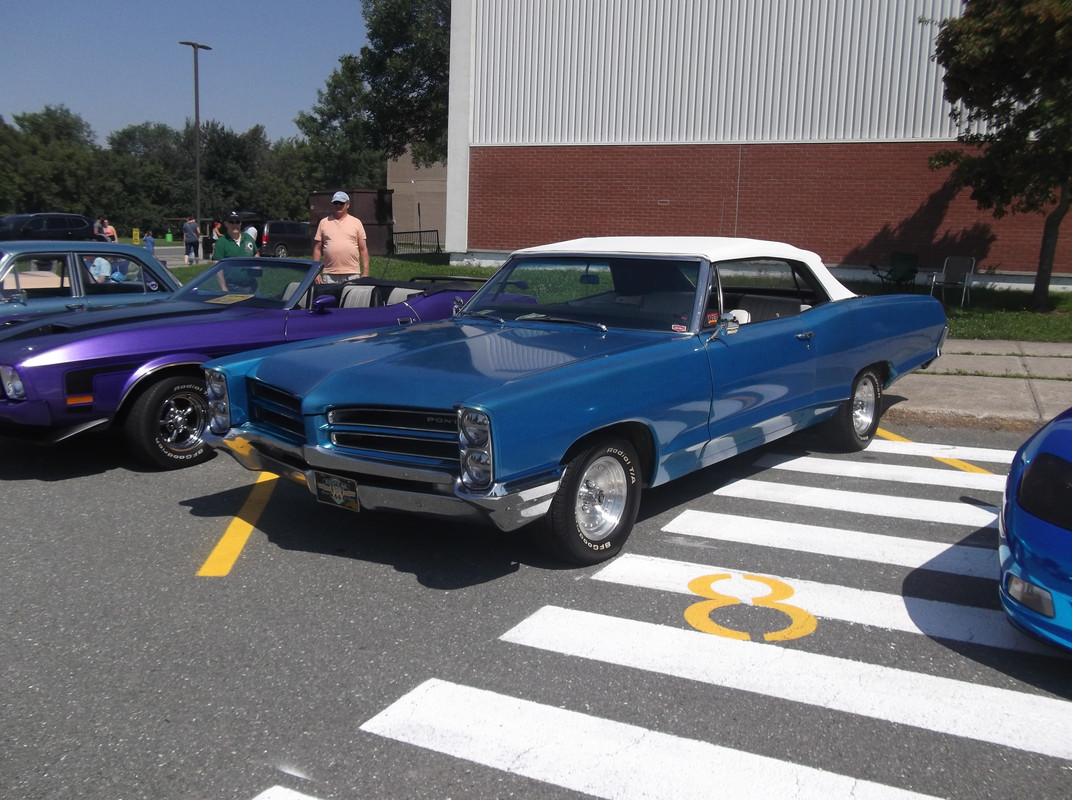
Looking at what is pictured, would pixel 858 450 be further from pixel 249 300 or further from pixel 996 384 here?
pixel 249 300


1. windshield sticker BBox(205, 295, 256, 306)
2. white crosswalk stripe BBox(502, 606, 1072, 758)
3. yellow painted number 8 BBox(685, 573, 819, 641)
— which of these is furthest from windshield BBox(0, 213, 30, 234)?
white crosswalk stripe BBox(502, 606, 1072, 758)

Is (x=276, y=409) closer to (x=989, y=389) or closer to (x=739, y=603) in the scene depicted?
(x=739, y=603)

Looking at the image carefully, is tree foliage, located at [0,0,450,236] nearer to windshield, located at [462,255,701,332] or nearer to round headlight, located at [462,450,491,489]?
windshield, located at [462,255,701,332]

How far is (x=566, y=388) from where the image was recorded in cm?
458

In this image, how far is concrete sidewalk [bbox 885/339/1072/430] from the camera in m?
8.68

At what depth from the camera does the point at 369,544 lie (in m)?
5.33

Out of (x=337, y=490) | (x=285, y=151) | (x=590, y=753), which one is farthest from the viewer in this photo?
(x=285, y=151)

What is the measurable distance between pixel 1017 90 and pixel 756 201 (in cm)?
818

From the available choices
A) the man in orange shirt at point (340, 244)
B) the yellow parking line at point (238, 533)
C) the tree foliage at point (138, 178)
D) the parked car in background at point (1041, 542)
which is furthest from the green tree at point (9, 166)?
the parked car in background at point (1041, 542)

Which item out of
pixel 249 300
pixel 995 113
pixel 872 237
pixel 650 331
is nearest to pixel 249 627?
pixel 650 331

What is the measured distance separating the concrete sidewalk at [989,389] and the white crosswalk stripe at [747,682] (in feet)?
10.1

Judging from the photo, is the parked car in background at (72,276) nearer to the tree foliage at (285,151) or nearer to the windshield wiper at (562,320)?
the windshield wiper at (562,320)

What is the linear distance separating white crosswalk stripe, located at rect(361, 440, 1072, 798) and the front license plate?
110 centimetres

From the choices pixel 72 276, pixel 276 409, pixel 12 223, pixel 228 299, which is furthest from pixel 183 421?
pixel 12 223
